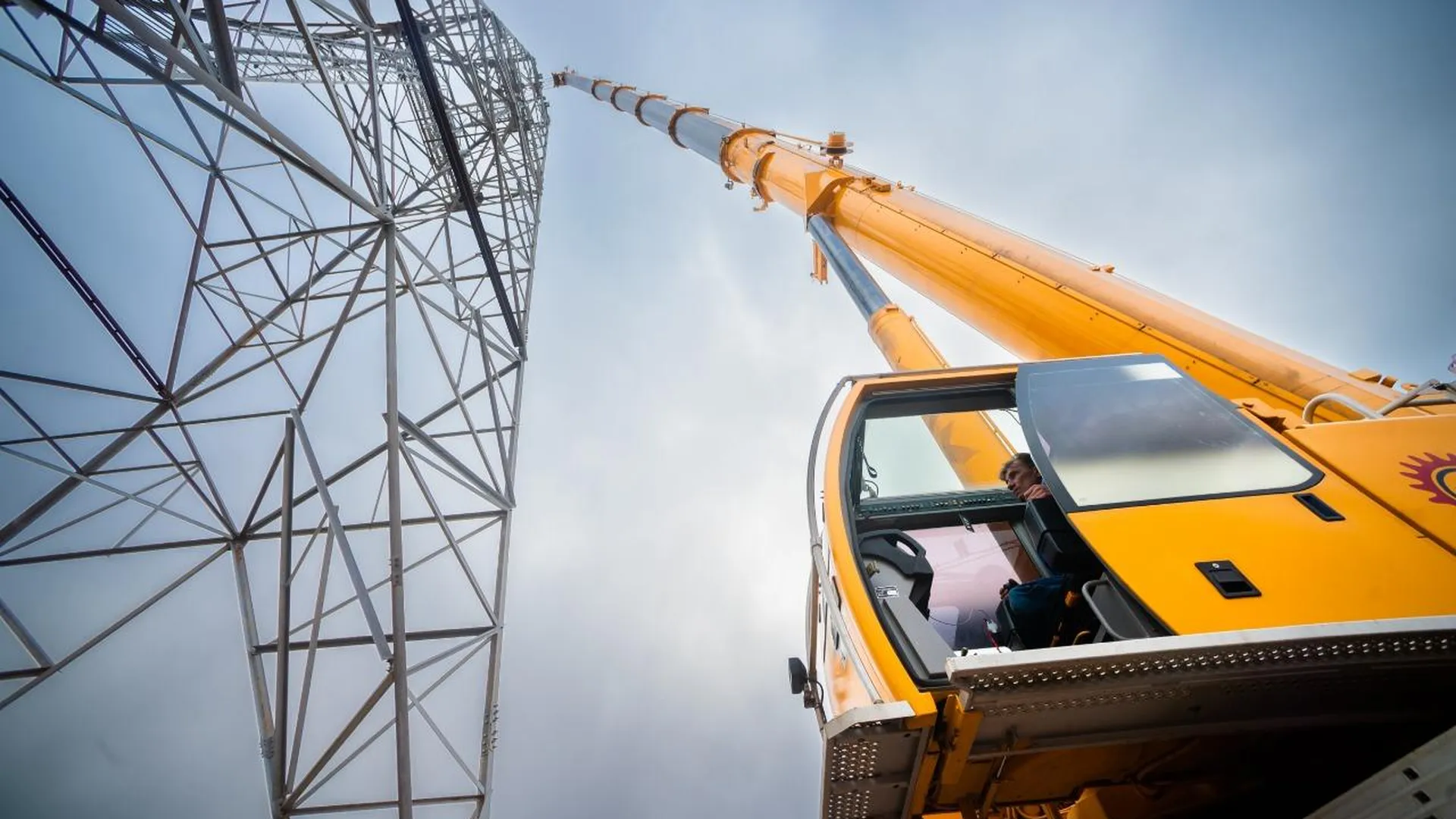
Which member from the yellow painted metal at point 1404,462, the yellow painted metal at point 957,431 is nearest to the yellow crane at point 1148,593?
the yellow painted metal at point 1404,462

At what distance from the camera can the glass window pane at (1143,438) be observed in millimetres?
2520

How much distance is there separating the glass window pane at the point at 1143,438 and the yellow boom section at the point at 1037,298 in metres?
0.49

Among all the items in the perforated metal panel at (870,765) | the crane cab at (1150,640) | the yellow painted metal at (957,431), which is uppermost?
the yellow painted metal at (957,431)

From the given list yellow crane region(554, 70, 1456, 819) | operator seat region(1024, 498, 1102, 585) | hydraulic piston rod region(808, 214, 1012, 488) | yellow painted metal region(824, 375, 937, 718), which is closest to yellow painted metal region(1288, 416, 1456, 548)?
yellow crane region(554, 70, 1456, 819)

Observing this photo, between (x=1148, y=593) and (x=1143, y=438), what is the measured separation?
3.61ft

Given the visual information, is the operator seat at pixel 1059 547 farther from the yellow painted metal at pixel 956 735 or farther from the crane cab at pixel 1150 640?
the yellow painted metal at pixel 956 735

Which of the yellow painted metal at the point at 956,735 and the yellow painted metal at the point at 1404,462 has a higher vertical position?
the yellow painted metal at the point at 1404,462

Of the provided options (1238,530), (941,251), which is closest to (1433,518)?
(1238,530)

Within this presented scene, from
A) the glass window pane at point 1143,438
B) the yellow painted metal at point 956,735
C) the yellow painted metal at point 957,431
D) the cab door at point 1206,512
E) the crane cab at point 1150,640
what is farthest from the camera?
the yellow painted metal at point 957,431

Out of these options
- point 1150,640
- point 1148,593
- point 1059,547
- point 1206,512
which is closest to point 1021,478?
point 1059,547

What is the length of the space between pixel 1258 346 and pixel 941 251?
8.33ft

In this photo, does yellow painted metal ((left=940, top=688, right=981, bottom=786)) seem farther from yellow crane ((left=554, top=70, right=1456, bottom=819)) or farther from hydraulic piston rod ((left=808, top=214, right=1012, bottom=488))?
hydraulic piston rod ((left=808, top=214, right=1012, bottom=488))

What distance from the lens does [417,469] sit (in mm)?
4730

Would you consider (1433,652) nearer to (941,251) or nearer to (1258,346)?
(1258,346)
